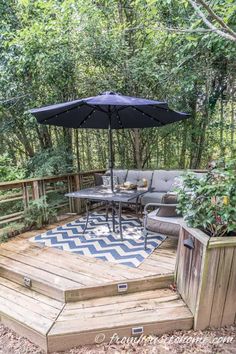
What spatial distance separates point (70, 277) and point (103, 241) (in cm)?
96

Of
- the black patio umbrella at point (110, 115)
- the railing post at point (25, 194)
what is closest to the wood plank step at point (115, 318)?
the black patio umbrella at point (110, 115)

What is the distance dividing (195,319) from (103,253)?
4.45 feet

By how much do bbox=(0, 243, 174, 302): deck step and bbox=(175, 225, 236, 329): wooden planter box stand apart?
1.71 feet

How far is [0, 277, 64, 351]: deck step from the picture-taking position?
6.70 feet

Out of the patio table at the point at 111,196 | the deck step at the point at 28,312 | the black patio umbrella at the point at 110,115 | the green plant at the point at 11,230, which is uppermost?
the black patio umbrella at the point at 110,115

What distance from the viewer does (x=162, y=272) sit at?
2.64 metres

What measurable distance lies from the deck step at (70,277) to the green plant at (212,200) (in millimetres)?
820

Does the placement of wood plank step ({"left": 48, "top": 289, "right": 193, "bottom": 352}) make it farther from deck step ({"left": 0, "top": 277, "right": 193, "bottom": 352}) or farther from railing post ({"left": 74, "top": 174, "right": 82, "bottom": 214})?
railing post ({"left": 74, "top": 174, "right": 82, "bottom": 214})

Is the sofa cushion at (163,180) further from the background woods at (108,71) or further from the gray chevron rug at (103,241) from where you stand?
the background woods at (108,71)

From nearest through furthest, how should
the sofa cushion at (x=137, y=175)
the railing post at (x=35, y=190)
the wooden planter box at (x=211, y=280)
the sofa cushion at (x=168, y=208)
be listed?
the wooden planter box at (x=211, y=280)
the sofa cushion at (x=168, y=208)
the railing post at (x=35, y=190)
the sofa cushion at (x=137, y=175)

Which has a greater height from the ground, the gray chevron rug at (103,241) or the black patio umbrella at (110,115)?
the black patio umbrella at (110,115)

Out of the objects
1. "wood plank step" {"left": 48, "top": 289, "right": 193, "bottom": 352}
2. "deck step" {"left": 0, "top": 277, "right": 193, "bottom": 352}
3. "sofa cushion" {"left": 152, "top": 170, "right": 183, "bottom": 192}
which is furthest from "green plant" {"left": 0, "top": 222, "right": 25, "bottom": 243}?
"sofa cushion" {"left": 152, "top": 170, "right": 183, "bottom": 192}

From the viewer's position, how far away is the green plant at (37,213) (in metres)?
4.00

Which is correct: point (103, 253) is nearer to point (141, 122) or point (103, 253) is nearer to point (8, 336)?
point (8, 336)
